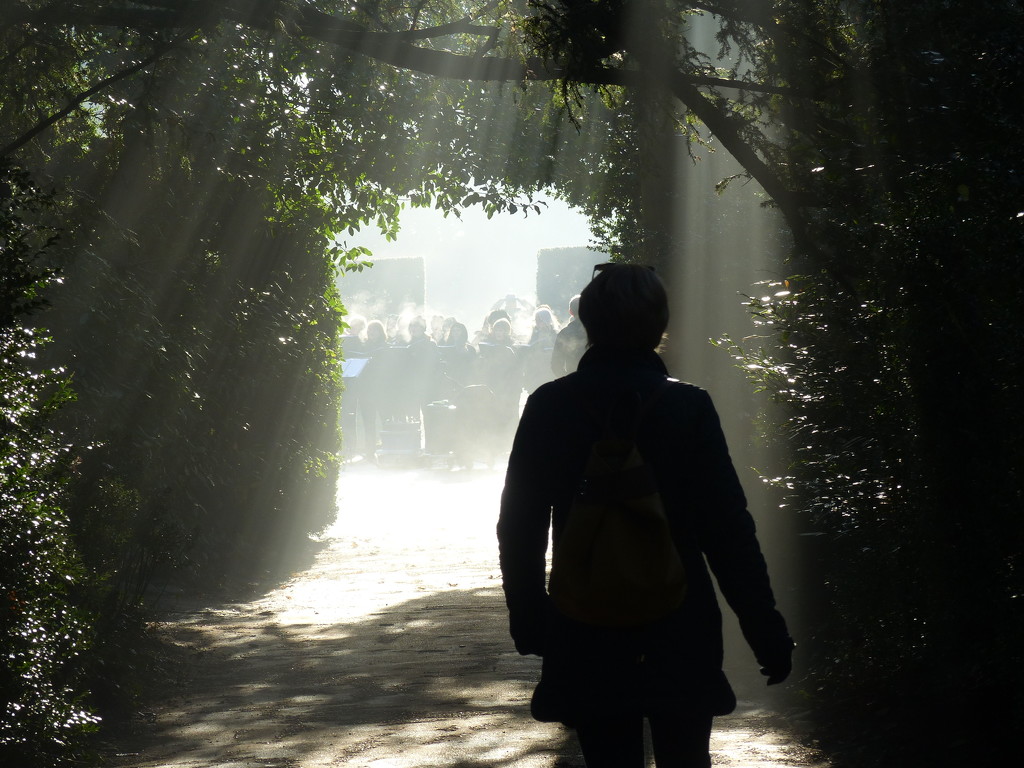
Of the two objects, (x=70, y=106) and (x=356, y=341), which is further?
(x=356, y=341)

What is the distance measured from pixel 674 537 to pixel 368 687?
189 inches

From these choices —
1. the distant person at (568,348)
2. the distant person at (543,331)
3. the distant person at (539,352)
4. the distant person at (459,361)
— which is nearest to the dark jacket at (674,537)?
the distant person at (568,348)

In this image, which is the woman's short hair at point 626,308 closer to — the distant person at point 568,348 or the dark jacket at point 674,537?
the dark jacket at point 674,537

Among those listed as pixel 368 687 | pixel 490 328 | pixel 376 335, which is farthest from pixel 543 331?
pixel 368 687

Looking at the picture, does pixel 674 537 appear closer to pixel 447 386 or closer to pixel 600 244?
pixel 600 244

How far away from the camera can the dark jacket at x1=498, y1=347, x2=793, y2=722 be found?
271 cm

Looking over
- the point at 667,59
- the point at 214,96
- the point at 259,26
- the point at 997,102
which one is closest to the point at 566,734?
the point at 997,102

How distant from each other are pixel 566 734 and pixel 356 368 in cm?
2625

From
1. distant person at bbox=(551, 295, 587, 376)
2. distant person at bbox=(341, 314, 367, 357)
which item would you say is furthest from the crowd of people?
distant person at bbox=(551, 295, 587, 376)

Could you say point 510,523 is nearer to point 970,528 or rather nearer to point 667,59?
point 970,528

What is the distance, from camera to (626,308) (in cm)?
294

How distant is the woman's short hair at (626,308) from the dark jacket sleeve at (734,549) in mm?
282

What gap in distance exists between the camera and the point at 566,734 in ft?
18.1

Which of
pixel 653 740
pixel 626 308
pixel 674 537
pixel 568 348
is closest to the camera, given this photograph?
pixel 653 740
